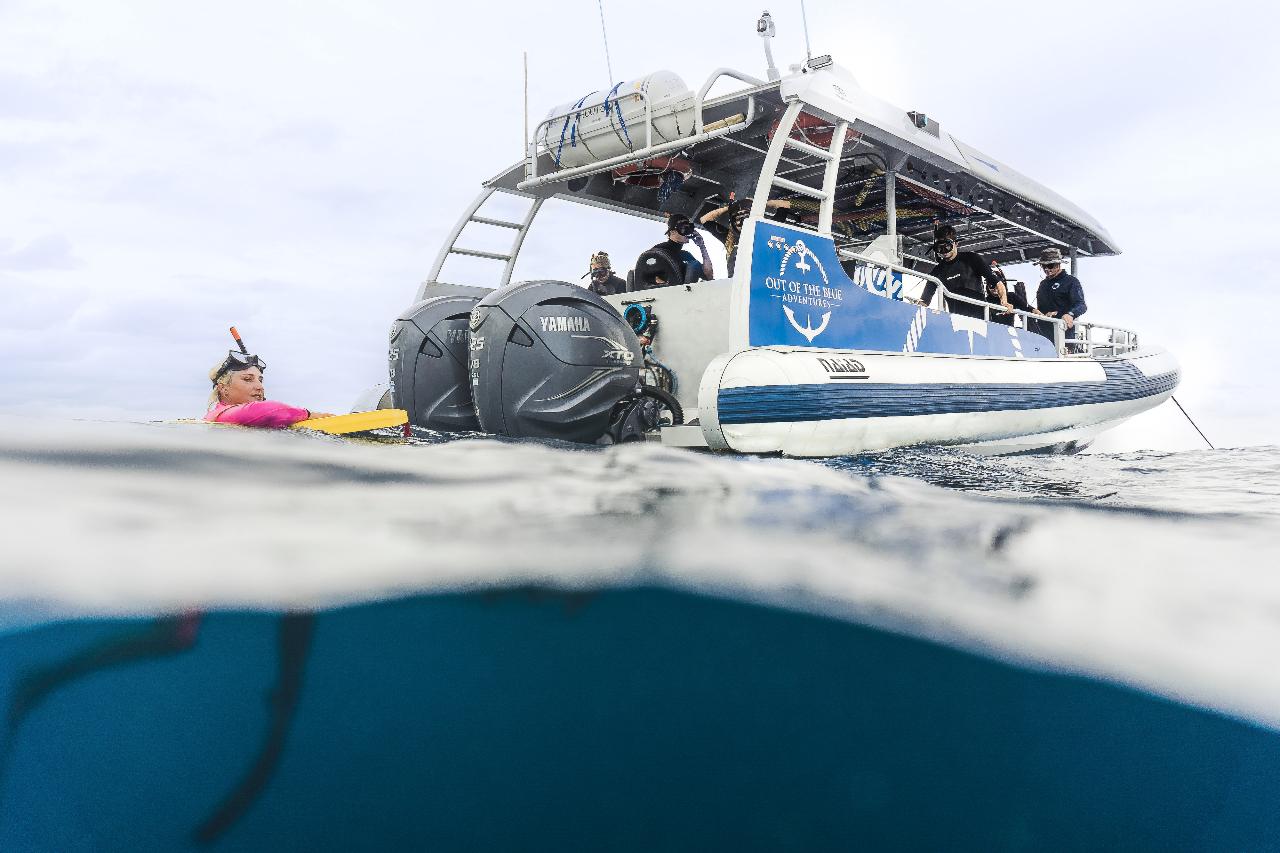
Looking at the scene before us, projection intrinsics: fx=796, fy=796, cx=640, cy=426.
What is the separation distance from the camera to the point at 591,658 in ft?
5.89

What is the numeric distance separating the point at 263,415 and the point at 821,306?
122 inches

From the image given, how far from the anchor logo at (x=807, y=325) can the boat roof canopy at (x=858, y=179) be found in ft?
3.52

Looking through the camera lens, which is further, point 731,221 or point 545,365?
point 731,221

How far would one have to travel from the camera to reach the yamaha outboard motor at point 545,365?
335 cm

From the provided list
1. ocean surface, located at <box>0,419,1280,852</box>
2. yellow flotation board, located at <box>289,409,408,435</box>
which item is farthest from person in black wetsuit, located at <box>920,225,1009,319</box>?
yellow flotation board, located at <box>289,409,408,435</box>

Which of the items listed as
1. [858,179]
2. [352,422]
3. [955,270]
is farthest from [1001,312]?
[352,422]

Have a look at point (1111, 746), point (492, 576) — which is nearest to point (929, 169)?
point (1111, 746)

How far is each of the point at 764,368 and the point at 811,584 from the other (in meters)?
2.11

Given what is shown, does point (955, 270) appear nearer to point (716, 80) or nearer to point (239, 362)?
point (716, 80)

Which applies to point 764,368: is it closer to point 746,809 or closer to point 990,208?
point 746,809

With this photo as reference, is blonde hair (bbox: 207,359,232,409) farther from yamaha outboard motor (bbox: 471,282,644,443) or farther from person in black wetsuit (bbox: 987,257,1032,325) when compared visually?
person in black wetsuit (bbox: 987,257,1032,325)

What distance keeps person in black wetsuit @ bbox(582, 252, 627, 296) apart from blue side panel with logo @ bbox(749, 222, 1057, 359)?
1579 millimetres

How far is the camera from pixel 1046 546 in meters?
2.08

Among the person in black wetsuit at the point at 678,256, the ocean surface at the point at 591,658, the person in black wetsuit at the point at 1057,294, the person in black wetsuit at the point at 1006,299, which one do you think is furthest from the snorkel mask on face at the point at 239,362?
the person in black wetsuit at the point at 1057,294
